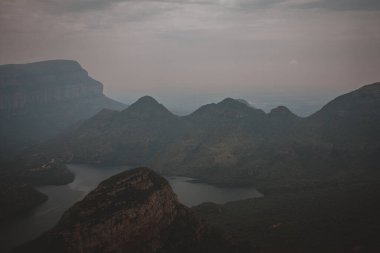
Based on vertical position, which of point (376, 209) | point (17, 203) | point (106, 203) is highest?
point (106, 203)

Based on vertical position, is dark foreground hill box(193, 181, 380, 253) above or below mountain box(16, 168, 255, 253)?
below

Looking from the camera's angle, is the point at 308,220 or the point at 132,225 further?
the point at 308,220

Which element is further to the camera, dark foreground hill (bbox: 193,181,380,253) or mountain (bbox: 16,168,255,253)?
dark foreground hill (bbox: 193,181,380,253)

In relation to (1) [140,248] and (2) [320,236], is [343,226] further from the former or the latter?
(1) [140,248]

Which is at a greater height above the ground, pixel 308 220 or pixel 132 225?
pixel 132 225

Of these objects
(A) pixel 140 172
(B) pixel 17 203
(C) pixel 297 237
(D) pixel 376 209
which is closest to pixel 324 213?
(D) pixel 376 209

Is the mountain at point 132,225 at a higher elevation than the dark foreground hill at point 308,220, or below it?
higher

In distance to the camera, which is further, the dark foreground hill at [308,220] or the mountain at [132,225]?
the dark foreground hill at [308,220]

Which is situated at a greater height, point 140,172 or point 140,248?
point 140,172
